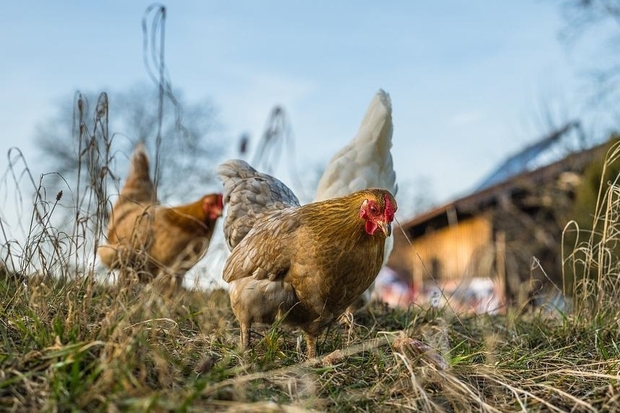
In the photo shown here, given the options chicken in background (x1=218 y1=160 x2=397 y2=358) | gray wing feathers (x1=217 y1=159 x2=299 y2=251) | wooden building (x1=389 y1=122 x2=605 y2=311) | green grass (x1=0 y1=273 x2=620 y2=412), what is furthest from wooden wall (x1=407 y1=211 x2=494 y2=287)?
green grass (x1=0 y1=273 x2=620 y2=412)

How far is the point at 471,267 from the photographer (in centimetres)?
509

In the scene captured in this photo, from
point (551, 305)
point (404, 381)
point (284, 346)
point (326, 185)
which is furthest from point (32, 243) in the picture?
point (551, 305)

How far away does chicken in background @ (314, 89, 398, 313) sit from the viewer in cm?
468

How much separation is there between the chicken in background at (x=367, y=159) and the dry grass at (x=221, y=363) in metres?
1.59

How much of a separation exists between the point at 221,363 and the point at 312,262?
85 cm

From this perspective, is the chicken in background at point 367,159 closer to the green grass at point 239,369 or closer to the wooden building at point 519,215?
the green grass at point 239,369

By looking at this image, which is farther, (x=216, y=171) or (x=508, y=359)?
(x=216, y=171)

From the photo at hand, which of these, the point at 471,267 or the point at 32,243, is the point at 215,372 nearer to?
the point at 32,243

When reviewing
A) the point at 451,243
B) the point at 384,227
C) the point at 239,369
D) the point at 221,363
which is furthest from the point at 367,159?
the point at 451,243

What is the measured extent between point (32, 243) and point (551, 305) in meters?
3.18

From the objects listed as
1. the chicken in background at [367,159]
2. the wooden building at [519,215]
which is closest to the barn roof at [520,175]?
the wooden building at [519,215]

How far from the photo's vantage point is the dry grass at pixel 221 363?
170 cm

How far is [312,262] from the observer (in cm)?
287

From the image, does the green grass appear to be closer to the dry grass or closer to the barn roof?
the dry grass
